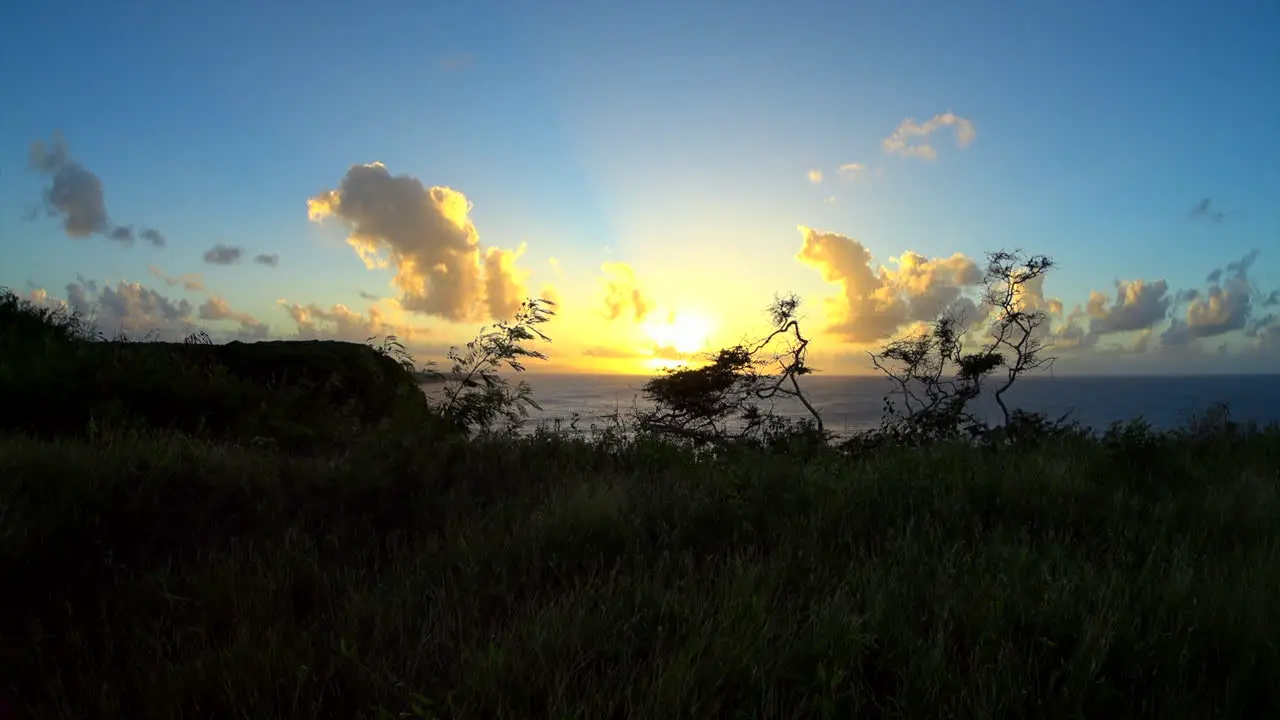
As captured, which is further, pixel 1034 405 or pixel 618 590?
pixel 1034 405

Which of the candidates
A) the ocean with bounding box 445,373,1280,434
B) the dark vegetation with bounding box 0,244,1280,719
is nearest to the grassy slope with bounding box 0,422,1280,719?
the dark vegetation with bounding box 0,244,1280,719

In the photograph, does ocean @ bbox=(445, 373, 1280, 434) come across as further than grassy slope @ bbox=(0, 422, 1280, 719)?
Yes

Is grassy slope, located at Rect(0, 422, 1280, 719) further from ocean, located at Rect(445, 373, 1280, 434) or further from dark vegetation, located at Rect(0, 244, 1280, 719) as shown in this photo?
ocean, located at Rect(445, 373, 1280, 434)

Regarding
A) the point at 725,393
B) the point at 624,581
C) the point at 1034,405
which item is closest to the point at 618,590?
the point at 624,581

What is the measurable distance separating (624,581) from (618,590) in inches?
4.0

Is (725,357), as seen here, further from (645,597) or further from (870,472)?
(645,597)

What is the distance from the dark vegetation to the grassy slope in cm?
2

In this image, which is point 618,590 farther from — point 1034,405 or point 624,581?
point 1034,405

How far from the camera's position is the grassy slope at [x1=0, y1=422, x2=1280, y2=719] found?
2.47m

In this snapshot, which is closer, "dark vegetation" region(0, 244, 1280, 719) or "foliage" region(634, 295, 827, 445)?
"dark vegetation" region(0, 244, 1280, 719)

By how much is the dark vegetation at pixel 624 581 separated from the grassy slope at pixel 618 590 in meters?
0.02

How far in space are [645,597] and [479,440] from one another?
4.50m

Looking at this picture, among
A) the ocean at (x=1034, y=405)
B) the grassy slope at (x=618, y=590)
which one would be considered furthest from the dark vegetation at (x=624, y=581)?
the ocean at (x=1034, y=405)

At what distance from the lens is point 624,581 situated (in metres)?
3.24
